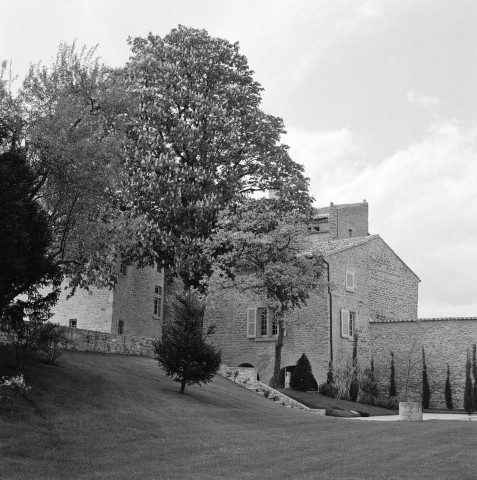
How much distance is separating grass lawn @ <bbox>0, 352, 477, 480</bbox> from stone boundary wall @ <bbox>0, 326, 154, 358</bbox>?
2.54 metres

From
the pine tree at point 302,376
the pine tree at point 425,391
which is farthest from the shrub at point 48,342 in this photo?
the pine tree at point 425,391

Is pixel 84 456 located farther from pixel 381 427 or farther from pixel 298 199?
pixel 298 199

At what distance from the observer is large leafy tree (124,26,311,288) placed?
33500 millimetres

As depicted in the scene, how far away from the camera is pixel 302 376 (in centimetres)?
3575

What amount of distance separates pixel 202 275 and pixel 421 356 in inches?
524

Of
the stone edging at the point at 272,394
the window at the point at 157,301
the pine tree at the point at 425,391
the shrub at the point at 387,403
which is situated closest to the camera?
the stone edging at the point at 272,394

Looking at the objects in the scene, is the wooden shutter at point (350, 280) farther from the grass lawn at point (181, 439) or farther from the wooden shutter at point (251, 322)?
the grass lawn at point (181, 439)

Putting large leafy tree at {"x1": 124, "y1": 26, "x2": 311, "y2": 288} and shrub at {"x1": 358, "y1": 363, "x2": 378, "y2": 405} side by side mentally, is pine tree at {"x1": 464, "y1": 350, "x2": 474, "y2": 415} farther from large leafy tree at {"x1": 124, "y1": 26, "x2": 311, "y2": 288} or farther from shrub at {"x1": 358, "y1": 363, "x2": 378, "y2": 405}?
large leafy tree at {"x1": 124, "y1": 26, "x2": 311, "y2": 288}

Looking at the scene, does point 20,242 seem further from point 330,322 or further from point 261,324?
point 261,324

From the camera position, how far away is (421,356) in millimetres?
39375

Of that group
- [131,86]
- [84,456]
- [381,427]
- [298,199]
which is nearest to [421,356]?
[298,199]

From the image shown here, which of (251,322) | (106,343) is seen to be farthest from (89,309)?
(106,343)

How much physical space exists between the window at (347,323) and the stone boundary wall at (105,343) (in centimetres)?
1191

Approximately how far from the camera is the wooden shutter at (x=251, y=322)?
41125mm
